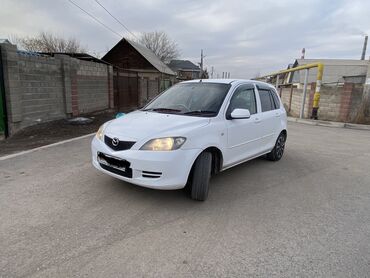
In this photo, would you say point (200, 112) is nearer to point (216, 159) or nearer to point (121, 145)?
Answer: point (216, 159)

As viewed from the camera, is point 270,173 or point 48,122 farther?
point 48,122

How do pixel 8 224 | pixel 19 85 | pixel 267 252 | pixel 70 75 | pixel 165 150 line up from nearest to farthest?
pixel 267 252
pixel 8 224
pixel 165 150
pixel 19 85
pixel 70 75

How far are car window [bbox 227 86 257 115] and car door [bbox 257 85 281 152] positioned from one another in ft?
0.94

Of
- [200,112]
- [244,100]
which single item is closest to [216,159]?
[200,112]

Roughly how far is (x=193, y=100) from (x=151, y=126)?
1.12m

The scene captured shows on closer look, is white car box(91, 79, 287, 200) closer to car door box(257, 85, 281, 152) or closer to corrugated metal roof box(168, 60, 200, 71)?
car door box(257, 85, 281, 152)

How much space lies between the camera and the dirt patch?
6.47 m

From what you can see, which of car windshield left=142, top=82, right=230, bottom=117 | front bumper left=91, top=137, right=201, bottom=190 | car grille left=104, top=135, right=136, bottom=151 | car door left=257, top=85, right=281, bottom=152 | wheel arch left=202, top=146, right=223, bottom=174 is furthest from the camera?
car door left=257, top=85, right=281, bottom=152

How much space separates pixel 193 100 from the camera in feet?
14.2

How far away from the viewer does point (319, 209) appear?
11.9 ft

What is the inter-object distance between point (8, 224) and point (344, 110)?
13540 millimetres

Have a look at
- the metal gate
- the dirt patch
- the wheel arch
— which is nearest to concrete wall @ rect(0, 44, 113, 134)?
the dirt patch

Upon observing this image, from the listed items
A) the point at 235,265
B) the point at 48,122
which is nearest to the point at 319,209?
the point at 235,265

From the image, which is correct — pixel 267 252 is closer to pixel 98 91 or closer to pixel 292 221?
pixel 292 221
